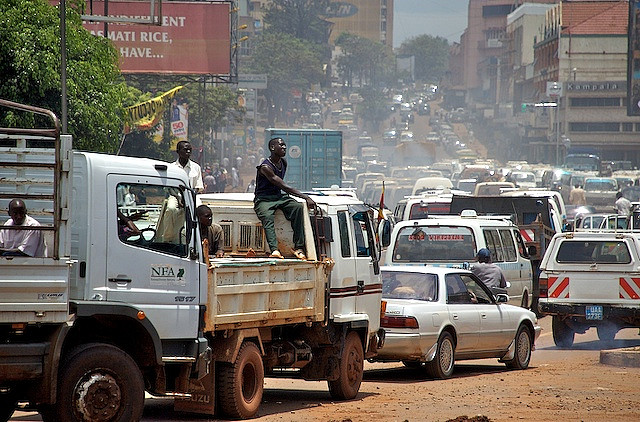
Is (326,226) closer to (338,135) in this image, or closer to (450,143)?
(338,135)

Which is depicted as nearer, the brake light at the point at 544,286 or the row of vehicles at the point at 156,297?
the row of vehicles at the point at 156,297

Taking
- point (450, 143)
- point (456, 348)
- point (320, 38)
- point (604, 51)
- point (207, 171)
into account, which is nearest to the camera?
point (456, 348)

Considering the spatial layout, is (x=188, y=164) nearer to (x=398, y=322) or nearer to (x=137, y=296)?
(x=398, y=322)

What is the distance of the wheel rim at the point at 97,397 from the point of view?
8.98 metres

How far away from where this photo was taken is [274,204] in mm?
11938

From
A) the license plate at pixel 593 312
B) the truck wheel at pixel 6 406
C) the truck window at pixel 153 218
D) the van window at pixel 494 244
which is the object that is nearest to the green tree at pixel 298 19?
the van window at pixel 494 244

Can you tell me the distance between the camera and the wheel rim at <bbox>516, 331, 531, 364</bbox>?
52.9ft

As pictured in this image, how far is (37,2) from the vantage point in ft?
71.2

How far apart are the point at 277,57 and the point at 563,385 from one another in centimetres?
11931

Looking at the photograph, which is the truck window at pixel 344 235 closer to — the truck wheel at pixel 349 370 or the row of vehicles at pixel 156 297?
the row of vehicles at pixel 156 297

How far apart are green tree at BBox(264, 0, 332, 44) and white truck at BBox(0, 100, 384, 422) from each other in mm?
151612

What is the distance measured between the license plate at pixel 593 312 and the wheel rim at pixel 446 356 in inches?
157

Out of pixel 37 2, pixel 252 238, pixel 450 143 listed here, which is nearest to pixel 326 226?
pixel 252 238

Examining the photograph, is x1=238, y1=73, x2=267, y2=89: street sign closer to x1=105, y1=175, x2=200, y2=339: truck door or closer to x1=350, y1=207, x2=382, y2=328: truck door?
x1=350, y1=207, x2=382, y2=328: truck door
